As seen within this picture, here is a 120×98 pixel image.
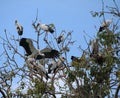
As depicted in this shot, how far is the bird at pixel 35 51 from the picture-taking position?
25.3 feet

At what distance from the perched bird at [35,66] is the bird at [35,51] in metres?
0.17

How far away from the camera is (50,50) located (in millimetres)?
7742

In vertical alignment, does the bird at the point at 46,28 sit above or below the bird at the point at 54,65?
above

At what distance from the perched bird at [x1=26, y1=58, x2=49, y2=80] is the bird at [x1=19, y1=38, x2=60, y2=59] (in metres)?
0.17

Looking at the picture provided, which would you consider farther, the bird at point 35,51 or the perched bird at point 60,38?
the perched bird at point 60,38

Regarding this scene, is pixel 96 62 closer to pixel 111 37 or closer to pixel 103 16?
pixel 111 37

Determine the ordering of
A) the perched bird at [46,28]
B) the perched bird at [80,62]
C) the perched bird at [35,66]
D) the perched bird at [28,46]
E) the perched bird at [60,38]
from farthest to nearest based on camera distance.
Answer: the perched bird at [46,28] → the perched bird at [60,38] → the perched bird at [28,46] → the perched bird at [35,66] → the perched bird at [80,62]

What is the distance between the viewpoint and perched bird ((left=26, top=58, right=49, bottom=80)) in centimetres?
739

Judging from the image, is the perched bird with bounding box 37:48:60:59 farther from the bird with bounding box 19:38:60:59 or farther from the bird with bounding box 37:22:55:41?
the bird with bounding box 37:22:55:41

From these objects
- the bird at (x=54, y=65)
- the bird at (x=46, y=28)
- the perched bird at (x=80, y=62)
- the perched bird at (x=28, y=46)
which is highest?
the bird at (x=46, y=28)

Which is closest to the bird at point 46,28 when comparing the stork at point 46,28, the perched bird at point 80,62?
the stork at point 46,28

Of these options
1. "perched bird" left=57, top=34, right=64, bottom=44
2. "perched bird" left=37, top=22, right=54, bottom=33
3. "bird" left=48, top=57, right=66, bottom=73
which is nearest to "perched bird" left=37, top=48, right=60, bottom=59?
"bird" left=48, top=57, right=66, bottom=73

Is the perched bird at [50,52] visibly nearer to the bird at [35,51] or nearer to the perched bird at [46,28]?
the bird at [35,51]

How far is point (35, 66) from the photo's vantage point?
7.55 metres
